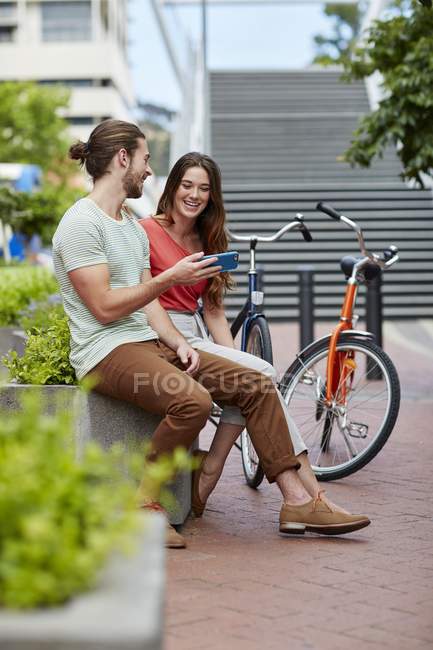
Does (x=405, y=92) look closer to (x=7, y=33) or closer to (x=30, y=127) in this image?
(x=30, y=127)

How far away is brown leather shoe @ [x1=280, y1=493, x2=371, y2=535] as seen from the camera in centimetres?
489

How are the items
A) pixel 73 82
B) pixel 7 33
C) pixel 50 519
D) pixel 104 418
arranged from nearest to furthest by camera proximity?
pixel 50 519, pixel 104 418, pixel 73 82, pixel 7 33

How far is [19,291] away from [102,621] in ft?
27.3

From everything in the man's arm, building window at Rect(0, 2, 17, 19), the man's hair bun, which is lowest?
the man's arm

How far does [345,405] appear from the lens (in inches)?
248

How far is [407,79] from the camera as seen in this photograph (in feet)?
30.6

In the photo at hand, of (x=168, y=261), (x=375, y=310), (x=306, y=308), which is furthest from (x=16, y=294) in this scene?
(x=168, y=261)

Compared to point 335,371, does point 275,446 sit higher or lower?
lower

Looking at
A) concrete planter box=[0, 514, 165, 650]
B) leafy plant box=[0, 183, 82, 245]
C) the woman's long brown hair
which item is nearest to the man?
the woman's long brown hair

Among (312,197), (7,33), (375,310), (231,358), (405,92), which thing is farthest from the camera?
(7,33)

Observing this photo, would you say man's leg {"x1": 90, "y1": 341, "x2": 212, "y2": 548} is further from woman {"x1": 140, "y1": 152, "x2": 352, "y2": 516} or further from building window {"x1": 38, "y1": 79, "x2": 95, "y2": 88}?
building window {"x1": 38, "y1": 79, "x2": 95, "y2": 88}

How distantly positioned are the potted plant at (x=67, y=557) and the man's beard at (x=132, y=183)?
270cm

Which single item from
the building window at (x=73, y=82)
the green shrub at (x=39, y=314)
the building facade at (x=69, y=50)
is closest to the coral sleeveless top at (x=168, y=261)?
the green shrub at (x=39, y=314)

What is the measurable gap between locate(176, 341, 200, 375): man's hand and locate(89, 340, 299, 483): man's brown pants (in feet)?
0.17
